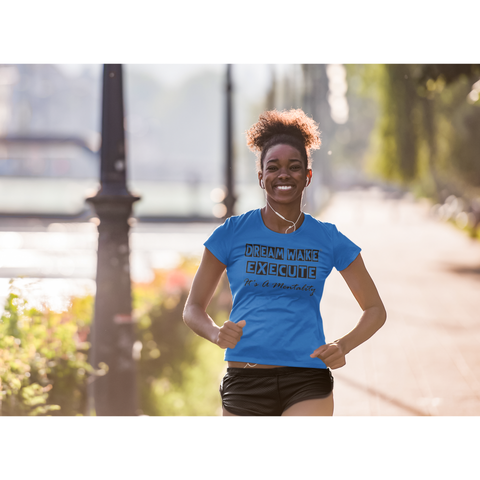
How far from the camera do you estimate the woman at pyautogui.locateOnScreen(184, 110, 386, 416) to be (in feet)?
7.82

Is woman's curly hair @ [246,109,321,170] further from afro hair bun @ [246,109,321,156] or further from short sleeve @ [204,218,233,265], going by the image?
short sleeve @ [204,218,233,265]

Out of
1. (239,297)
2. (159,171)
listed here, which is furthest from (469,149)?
(159,171)

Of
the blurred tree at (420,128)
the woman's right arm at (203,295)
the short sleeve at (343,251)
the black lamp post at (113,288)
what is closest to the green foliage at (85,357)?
the black lamp post at (113,288)

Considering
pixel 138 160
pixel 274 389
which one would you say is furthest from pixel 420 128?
pixel 138 160

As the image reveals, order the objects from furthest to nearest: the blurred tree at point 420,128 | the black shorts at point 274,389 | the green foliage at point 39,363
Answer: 1. the blurred tree at point 420,128
2. the green foliage at point 39,363
3. the black shorts at point 274,389

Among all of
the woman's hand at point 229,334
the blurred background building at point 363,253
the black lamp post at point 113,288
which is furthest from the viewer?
the blurred background building at point 363,253

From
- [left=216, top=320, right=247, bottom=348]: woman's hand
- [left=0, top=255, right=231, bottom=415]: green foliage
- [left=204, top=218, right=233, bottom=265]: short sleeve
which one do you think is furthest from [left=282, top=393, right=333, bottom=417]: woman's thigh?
[left=0, top=255, right=231, bottom=415]: green foliage

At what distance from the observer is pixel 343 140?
28.7m

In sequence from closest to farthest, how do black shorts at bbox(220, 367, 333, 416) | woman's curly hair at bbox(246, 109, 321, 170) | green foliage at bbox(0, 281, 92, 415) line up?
black shorts at bbox(220, 367, 333, 416), woman's curly hair at bbox(246, 109, 321, 170), green foliage at bbox(0, 281, 92, 415)

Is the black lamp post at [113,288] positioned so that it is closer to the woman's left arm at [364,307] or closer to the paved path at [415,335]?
the paved path at [415,335]

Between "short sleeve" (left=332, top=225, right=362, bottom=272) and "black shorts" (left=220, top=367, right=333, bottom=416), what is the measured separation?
43cm

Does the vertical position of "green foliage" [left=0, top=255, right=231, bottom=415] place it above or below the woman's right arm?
below

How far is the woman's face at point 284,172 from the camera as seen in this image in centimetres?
244

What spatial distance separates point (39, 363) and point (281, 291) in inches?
91.3
